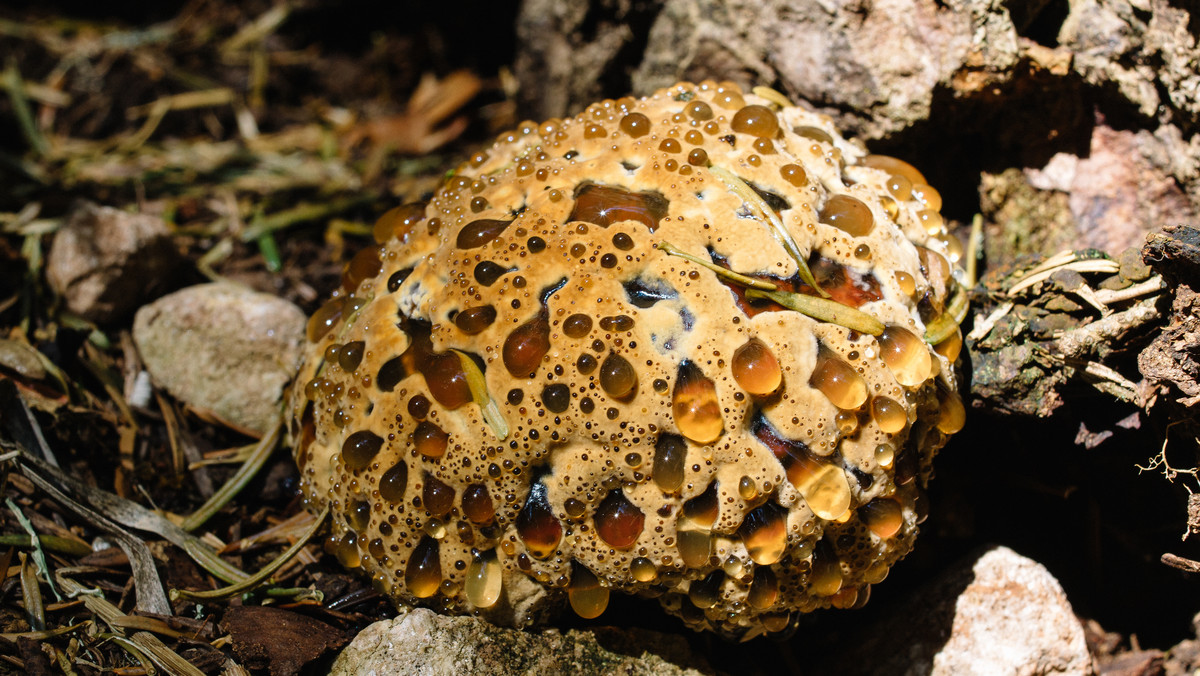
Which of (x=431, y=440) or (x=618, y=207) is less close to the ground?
(x=618, y=207)

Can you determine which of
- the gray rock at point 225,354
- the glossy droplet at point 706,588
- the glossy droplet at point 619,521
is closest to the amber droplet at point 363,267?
the gray rock at point 225,354

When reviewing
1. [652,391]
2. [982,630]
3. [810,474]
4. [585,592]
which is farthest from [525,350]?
[982,630]

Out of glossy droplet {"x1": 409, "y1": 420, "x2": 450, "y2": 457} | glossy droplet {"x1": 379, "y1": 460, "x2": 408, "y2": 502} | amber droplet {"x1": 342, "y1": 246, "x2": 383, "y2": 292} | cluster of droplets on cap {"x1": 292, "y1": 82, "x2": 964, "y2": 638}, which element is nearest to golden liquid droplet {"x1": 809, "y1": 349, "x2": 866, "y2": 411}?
cluster of droplets on cap {"x1": 292, "y1": 82, "x2": 964, "y2": 638}

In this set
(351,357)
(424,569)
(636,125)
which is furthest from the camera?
(636,125)

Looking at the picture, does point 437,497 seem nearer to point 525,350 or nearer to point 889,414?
point 525,350

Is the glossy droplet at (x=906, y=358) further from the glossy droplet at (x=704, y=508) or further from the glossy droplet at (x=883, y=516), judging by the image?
the glossy droplet at (x=704, y=508)

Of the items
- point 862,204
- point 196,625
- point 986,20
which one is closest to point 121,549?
point 196,625

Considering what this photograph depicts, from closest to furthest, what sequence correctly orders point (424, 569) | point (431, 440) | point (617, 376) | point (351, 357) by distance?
point (617, 376)
point (431, 440)
point (424, 569)
point (351, 357)

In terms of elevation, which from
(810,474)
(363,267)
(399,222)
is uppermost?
(399,222)
